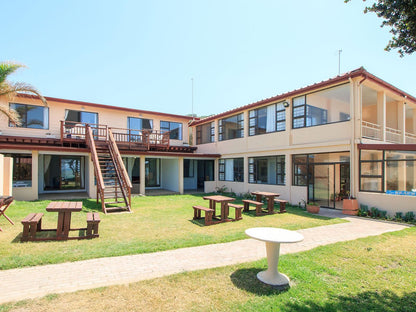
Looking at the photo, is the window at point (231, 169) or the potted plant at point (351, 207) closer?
the potted plant at point (351, 207)

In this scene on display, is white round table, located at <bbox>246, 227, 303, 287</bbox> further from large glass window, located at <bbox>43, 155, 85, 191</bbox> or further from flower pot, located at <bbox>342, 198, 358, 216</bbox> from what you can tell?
large glass window, located at <bbox>43, 155, 85, 191</bbox>

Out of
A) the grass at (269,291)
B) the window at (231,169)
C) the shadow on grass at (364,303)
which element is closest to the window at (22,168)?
the window at (231,169)

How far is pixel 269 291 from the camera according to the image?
3664 mm

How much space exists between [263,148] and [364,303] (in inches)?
443

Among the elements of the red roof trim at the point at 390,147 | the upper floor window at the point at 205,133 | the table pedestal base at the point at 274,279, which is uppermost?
the upper floor window at the point at 205,133

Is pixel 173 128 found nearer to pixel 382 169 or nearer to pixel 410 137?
pixel 382 169

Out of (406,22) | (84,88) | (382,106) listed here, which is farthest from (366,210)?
(84,88)

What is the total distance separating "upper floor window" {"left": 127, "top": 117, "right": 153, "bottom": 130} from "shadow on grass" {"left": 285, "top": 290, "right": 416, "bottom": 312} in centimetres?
1761

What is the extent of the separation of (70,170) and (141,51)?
9.35 metres

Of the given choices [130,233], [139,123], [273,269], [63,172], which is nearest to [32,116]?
[63,172]

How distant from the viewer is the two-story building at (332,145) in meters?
9.96

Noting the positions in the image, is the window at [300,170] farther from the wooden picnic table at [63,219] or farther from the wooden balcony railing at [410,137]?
the wooden picnic table at [63,219]

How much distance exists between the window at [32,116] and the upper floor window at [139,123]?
5.40 m

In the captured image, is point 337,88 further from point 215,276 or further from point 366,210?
point 215,276
